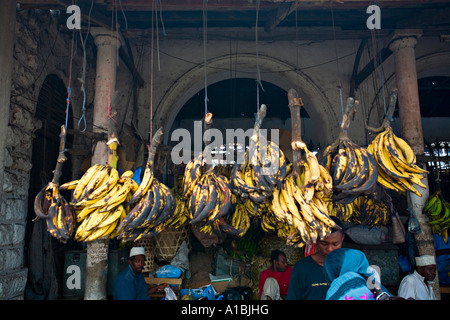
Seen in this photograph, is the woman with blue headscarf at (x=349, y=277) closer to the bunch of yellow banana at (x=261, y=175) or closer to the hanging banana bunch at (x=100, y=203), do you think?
the bunch of yellow banana at (x=261, y=175)

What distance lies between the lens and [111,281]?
3.88 meters

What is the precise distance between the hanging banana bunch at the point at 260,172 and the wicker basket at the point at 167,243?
6.95 feet

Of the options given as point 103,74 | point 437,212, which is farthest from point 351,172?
point 103,74

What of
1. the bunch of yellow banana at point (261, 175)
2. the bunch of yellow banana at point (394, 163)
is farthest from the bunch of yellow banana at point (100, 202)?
the bunch of yellow banana at point (394, 163)

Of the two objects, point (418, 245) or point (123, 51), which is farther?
point (123, 51)

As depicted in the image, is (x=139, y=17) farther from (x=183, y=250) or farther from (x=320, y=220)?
(x=320, y=220)

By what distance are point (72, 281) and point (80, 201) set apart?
214 cm

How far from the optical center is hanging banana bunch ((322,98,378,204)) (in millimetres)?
2352

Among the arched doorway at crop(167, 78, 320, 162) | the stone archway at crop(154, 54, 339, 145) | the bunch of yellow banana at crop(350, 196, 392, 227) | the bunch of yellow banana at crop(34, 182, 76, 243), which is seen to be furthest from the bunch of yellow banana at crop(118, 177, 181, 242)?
the arched doorway at crop(167, 78, 320, 162)

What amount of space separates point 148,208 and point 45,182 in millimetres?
2374

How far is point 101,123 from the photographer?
3734 mm

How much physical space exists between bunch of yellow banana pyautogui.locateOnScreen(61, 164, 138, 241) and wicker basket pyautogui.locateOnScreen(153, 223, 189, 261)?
181cm
